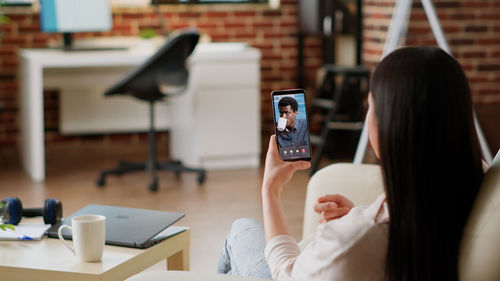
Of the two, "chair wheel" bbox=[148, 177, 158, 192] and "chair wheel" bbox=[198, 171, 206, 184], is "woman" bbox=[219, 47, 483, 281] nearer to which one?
"chair wheel" bbox=[148, 177, 158, 192]

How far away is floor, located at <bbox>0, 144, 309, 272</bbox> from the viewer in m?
3.56

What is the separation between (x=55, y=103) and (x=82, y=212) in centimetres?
358

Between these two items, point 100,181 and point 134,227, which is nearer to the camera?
point 134,227

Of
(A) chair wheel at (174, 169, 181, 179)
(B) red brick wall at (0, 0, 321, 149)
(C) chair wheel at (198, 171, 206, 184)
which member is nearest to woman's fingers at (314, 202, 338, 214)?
(C) chair wheel at (198, 171, 206, 184)

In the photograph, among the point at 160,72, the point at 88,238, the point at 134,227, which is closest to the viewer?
the point at 88,238

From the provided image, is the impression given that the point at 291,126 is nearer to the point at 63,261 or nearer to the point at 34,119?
the point at 63,261

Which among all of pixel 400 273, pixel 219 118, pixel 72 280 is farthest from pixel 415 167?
pixel 219 118

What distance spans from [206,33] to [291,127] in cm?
416

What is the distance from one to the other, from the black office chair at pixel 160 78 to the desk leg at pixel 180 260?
2.20m

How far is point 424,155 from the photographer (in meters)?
1.24

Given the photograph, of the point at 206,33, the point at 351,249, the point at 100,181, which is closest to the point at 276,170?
the point at 351,249

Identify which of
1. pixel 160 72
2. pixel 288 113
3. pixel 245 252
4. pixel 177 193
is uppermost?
pixel 288 113

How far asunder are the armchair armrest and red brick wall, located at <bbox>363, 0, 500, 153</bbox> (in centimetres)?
258

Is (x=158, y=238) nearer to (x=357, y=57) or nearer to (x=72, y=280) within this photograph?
(x=72, y=280)
